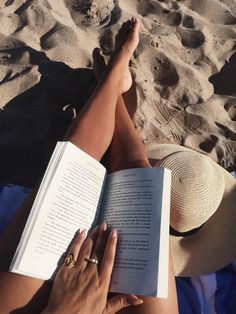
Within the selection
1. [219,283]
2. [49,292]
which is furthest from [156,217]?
[219,283]

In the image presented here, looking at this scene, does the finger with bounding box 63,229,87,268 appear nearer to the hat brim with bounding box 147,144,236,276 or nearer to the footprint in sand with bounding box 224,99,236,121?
the hat brim with bounding box 147,144,236,276

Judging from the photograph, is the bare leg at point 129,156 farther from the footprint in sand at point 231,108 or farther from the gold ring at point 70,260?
the footprint in sand at point 231,108

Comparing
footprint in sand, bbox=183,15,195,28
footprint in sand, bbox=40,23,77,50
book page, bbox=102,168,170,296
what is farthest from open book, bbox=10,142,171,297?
footprint in sand, bbox=183,15,195,28

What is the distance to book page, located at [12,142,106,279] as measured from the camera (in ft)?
3.44

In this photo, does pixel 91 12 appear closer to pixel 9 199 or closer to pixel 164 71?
pixel 164 71

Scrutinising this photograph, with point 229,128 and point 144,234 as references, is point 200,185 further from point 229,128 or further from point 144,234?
point 229,128

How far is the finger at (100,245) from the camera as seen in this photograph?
3.59ft

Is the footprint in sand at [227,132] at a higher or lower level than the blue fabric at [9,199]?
higher

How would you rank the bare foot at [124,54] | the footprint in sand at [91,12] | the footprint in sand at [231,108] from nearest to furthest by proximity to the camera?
the bare foot at [124,54], the footprint in sand at [231,108], the footprint in sand at [91,12]

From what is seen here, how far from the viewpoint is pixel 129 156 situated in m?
1.41

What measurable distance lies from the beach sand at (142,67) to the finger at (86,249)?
0.55 m

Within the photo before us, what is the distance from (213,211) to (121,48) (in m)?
0.79

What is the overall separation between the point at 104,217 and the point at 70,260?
0.16m

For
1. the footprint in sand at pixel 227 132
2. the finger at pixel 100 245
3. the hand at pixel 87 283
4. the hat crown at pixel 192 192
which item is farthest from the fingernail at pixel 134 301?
the footprint in sand at pixel 227 132
